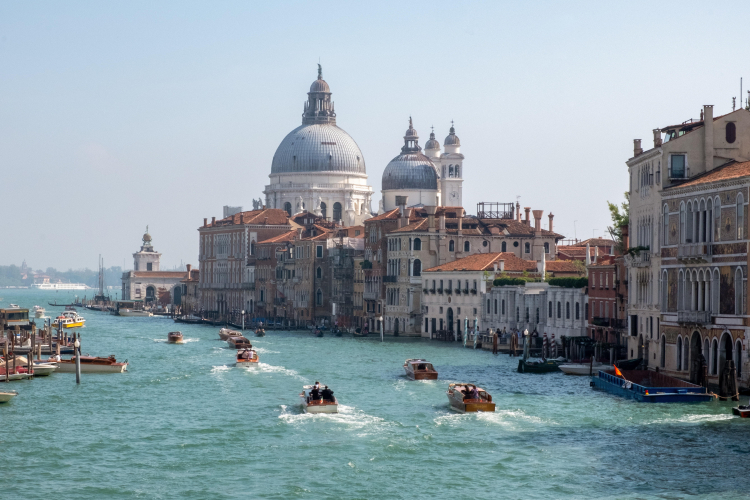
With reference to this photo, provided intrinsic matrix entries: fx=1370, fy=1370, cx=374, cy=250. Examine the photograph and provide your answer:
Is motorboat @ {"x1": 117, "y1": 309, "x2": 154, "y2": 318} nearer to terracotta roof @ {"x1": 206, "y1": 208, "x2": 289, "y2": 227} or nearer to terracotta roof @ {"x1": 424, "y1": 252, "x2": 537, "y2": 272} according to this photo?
terracotta roof @ {"x1": 206, "y1": 208, "x2": 289, "y2": 227}

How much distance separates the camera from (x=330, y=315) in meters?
100

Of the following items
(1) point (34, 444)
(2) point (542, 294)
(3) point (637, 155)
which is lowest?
(1) point (34, 444)

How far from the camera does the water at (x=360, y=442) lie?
28222 millimetres

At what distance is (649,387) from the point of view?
41719mm

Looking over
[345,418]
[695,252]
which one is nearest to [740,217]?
[695,252]

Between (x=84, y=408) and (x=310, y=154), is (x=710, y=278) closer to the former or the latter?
(x=84, y=408)

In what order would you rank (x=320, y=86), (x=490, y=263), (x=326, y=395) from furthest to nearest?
(x=320, y=86)
(x=490, y=263)
(x=326, y=395)

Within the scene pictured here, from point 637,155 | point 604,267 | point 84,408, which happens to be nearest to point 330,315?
point 604,267

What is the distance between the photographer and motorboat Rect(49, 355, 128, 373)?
54041mm

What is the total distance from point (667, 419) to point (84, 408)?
17290mm

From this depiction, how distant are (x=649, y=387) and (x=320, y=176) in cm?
9585

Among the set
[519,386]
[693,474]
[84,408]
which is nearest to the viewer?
[693,474]

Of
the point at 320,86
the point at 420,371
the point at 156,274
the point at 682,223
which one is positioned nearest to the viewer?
the point at 682,223

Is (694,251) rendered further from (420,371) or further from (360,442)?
(360,442)
